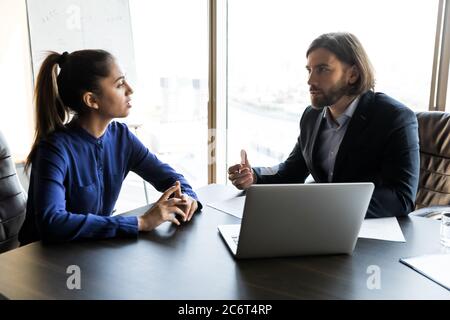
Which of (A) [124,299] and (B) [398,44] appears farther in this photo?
(B) [398,44]

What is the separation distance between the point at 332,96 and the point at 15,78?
6.24ft

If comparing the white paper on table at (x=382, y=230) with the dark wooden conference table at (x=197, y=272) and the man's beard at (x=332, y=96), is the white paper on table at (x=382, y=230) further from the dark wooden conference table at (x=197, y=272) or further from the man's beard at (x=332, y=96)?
the man's beard at (x=332, y=96)

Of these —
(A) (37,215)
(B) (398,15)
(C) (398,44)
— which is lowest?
(A) (37,215)

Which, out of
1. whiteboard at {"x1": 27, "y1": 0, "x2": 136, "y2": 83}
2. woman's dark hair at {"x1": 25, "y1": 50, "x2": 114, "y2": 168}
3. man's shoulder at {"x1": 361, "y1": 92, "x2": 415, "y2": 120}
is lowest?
man's shoulder at {"x1": 361, "y1": 92, "x2": 415, "y2": 120}

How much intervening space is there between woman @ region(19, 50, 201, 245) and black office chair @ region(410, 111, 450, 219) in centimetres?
120

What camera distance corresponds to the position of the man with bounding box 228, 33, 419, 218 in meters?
1.40

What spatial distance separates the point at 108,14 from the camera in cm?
277

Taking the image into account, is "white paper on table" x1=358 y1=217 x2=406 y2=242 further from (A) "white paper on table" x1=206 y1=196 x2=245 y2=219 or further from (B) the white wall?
(B) the white wall

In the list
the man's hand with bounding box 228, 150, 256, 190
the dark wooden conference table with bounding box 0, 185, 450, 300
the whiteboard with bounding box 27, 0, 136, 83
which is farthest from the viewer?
the whiteboard with bounding box 27, 0, 136, 83

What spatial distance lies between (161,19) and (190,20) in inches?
8.9

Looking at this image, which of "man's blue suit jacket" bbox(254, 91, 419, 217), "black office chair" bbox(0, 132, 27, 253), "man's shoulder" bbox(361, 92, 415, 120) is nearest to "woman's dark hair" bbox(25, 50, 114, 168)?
"black office chair" bbox(0, 132, 27, 253)

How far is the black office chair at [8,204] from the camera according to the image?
1460 millimetres
